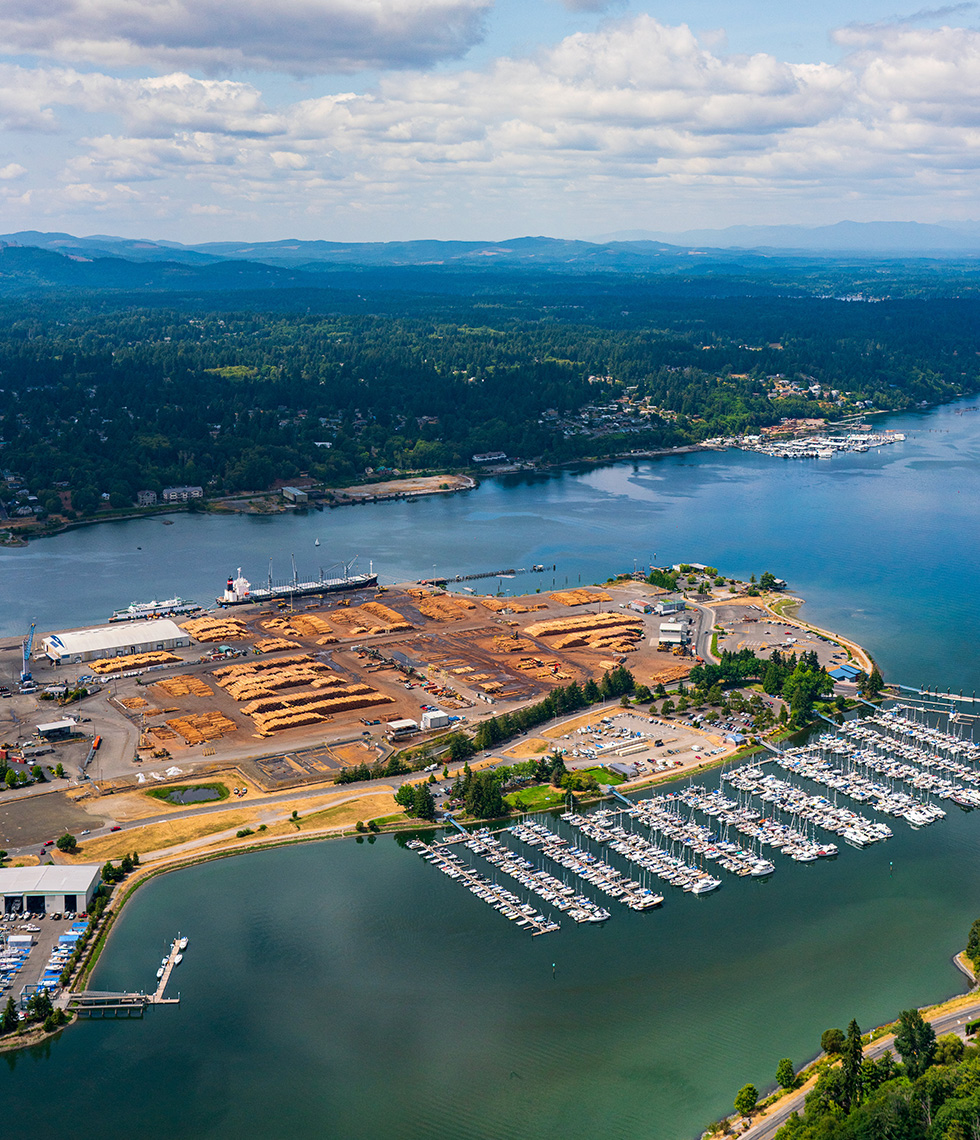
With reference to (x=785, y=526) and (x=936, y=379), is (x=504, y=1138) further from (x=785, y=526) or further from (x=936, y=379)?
(x=936, y=379)

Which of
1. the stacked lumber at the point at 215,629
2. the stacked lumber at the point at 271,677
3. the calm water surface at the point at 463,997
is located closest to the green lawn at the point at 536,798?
the calm water surface at the point at 463,997

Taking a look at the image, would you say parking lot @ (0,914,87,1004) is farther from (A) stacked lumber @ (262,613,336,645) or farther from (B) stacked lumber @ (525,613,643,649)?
(B) stacked lumber @ (525,613,643,649)

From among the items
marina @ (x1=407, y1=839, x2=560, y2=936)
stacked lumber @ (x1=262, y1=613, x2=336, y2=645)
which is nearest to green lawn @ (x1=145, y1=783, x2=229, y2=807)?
marina @ (x1=407, y1=839, x2=560, y2=936)

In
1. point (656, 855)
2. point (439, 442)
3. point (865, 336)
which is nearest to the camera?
point (656, 855)

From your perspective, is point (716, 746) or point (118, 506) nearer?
point (716, 746)

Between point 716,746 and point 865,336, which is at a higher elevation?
point 865,336

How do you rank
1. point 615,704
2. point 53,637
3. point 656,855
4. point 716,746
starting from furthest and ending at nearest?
point 53,637 → point 615,704 → point 716,746 → point 656,855

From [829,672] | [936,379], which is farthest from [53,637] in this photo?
[936,379]
